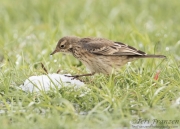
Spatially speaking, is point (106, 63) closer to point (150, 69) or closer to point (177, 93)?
point (150, 69)

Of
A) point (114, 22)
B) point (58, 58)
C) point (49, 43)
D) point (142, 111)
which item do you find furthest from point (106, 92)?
point (114, 22)

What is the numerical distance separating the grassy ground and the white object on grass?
14 centimetres

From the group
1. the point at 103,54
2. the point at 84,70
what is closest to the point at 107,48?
the point at 103,54

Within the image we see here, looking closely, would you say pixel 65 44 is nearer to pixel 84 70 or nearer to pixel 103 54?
pixel 84 70

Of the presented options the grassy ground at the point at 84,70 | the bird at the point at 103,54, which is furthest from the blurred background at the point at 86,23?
the bird at the point at 103,54

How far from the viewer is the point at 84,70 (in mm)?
9508

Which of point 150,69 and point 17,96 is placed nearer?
point 17,96

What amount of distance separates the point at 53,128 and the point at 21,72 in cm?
246

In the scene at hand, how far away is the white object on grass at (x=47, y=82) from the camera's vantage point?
25.8 ft

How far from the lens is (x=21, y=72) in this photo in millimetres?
8641

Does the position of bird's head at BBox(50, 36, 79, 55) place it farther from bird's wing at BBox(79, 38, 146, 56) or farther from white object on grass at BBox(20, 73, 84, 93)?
white object on grass at BBox(20, 73, 84, 93)

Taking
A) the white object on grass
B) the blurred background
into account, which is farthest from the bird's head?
the white object on grass

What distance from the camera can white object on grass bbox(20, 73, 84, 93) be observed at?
7.86 meters

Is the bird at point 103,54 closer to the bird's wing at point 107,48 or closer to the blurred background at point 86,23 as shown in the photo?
the bird's wing at point 107,48
